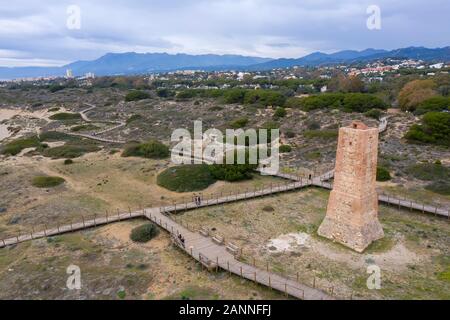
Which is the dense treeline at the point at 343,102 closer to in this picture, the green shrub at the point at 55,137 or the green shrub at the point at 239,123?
the green shrub at the point at 239,123

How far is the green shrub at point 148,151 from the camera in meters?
41.9

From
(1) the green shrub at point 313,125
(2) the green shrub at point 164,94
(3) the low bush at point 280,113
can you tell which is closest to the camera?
(1) the green shrub at point 313,125

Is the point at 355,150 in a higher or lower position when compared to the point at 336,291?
higher

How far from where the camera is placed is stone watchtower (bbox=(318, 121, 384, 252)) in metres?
19.2

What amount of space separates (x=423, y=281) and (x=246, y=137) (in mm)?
31989

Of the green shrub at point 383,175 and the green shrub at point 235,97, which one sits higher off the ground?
the green shrub at point 235,97

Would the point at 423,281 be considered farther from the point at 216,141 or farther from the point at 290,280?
the point at 216,141

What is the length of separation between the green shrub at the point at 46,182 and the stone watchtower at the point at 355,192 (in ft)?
81.9

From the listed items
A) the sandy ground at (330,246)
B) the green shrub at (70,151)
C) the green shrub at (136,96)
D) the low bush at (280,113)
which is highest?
the green shrub at (136,96)

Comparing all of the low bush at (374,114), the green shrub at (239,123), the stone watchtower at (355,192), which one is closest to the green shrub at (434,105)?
the low bush at (374,114)

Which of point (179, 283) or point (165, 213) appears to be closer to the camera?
point (179, 283)

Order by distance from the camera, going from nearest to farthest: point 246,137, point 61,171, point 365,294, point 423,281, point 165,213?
point 365,294
point 423,281
point 165,213
point 61,171
point 246,137

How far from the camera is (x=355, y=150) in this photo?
19.2 meters
